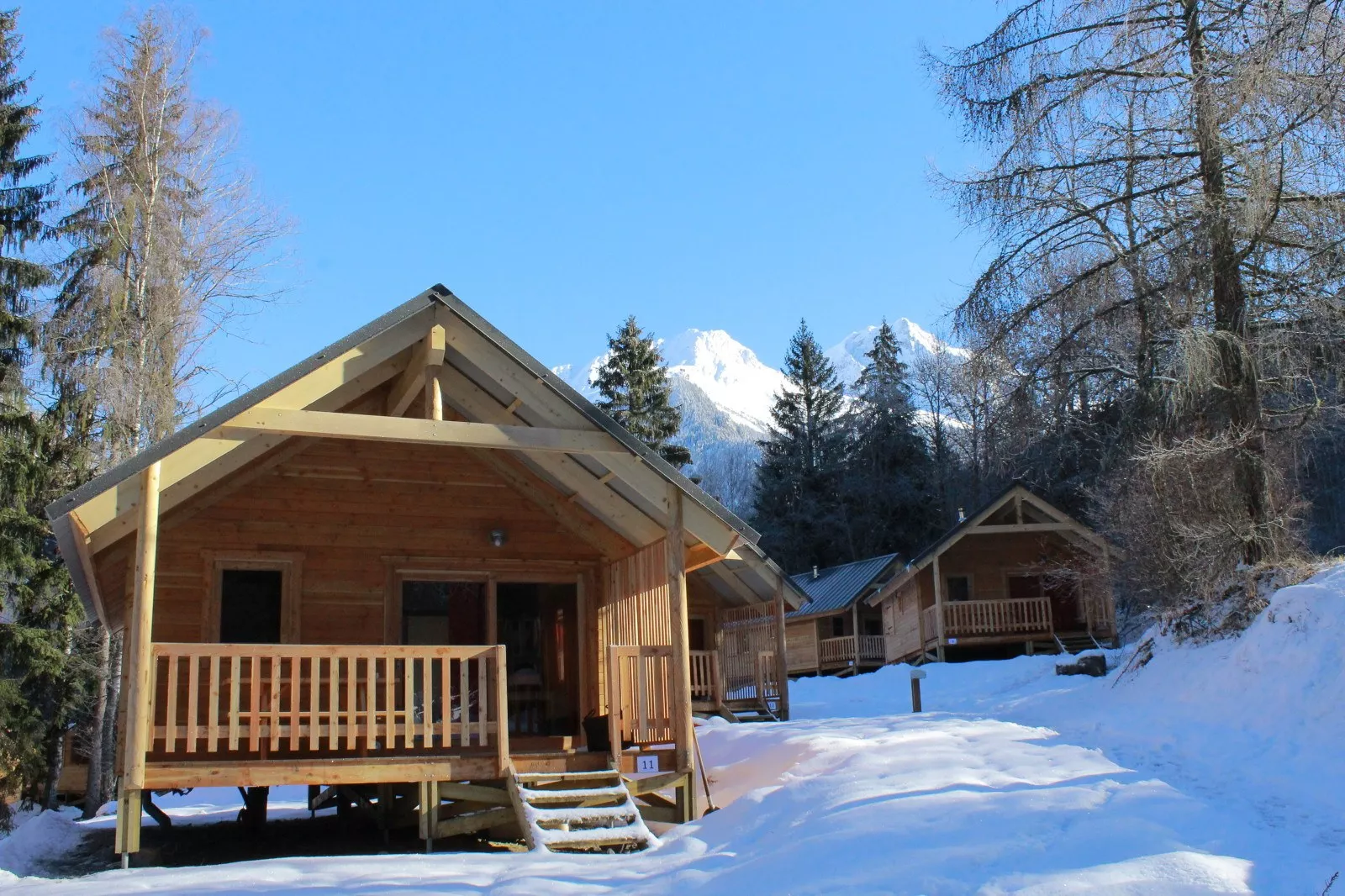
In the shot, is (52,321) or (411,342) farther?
(52,321)

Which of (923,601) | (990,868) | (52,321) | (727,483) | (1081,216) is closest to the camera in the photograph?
(990,868)

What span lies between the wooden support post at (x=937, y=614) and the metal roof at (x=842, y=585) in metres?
4.21

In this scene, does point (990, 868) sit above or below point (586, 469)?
below

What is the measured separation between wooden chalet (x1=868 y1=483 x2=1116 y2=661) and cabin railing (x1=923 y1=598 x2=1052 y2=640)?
29 mm

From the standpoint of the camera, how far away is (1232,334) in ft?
47.1

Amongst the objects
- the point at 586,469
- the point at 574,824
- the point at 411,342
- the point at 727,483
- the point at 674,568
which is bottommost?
the point at 574,824

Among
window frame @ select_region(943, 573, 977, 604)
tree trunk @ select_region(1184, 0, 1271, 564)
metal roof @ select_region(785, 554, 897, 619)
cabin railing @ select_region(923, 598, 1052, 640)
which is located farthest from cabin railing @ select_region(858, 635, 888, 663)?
tree trunk @ select_region(1184, 0, 1271, 564)

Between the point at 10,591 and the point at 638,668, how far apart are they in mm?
15514

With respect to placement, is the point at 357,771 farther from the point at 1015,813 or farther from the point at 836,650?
the point at 836,650

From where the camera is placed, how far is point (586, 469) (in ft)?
38.4

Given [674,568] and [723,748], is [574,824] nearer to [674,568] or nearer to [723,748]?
[674,568]

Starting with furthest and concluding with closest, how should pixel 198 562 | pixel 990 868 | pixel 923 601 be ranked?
pixel 923 601, pixel 198 562, pixel 990 868

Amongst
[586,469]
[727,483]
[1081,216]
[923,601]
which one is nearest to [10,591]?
[586,469]

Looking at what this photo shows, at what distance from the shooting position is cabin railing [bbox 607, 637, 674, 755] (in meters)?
10.4
